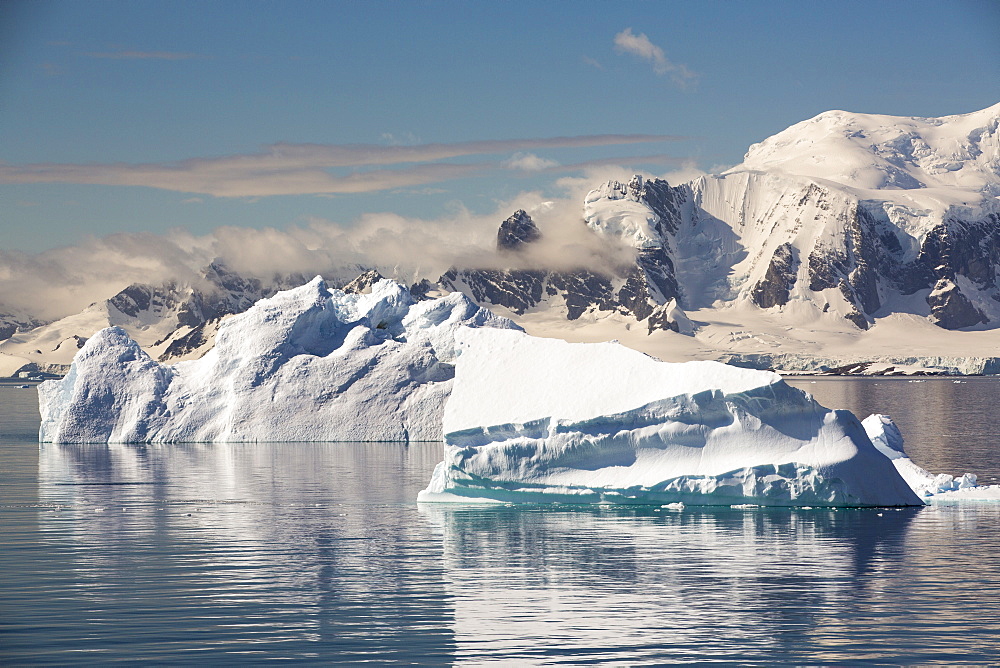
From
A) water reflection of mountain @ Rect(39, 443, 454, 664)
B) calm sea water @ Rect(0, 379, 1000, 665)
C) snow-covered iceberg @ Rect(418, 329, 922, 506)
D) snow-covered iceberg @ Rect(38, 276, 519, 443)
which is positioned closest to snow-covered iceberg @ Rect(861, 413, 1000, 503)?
calm sea water @ Rect(0, 379, 1000, 665)

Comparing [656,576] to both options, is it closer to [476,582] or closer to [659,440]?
[476,582]

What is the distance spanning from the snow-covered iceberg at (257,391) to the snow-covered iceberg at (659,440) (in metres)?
22.7

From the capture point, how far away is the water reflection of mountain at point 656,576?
14.7 m

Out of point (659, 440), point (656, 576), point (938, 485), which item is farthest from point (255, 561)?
point (938, 485)

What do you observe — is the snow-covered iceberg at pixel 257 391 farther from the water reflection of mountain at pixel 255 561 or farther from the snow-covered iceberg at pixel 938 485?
the snow-covered iceberg at pixel 938 485

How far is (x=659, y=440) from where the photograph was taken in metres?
25.2

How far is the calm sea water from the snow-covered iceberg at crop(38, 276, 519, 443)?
18397 millimetres

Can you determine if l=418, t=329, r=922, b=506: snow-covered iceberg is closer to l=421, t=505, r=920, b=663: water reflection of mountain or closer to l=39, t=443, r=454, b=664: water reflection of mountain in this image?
l=421, t=505, r=920, b=663: water reflection of mountain

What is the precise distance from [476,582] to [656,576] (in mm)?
2805

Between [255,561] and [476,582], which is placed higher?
[255,561]

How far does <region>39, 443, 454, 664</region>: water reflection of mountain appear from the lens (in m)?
14.9

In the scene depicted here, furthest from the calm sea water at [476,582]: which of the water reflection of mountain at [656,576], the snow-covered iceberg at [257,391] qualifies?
Result: the snow-covered iceberg at [257,391]

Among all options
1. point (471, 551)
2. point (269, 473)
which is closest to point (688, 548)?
point (471, 551)

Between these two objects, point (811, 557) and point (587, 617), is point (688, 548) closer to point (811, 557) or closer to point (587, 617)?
point (811, 557)
